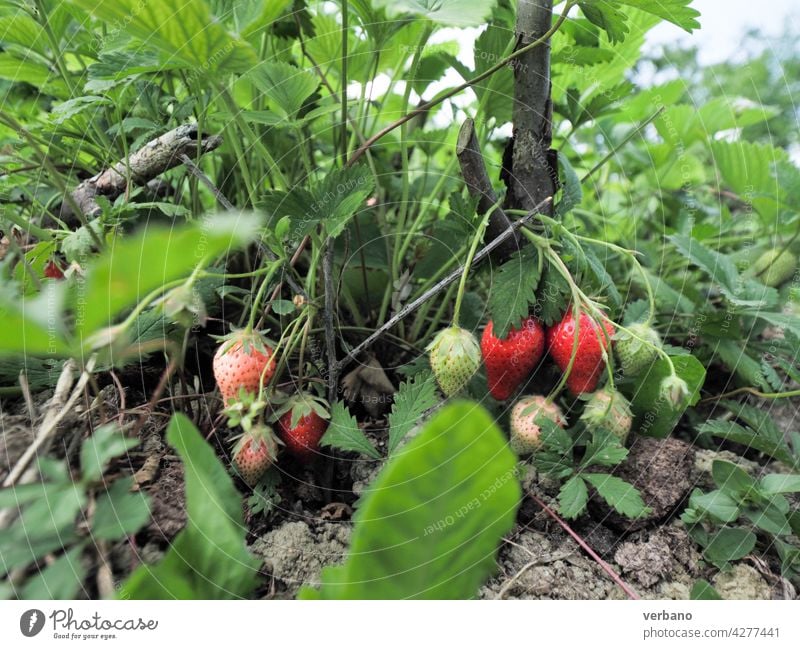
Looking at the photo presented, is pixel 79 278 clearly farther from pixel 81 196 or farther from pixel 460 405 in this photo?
pixel 460 405

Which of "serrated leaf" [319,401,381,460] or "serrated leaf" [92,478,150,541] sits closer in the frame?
"serrated leaf" [92,478,150,541]

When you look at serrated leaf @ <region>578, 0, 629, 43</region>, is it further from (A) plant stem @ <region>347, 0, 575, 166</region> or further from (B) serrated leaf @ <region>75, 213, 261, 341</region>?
(B) serrated leaf @ <region>75, 213, 261, 341</region>

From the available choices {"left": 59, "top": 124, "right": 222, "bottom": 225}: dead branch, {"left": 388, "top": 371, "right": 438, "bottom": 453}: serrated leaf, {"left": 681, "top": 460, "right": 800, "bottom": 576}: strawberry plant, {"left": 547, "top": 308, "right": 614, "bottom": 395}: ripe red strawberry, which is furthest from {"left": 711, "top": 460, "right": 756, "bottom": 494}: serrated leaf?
{"left": 59, "top": 124, "right": 222, "bottom": 225}: dead branch

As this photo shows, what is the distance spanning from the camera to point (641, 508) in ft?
1.40

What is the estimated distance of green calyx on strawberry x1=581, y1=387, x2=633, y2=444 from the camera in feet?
1.50

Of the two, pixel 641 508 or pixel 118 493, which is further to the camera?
pixel 641 508

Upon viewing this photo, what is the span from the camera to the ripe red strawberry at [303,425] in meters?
0.43

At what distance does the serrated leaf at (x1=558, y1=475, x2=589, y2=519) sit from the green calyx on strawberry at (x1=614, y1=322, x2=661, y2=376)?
0.10 meters

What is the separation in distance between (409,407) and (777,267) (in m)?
0.57

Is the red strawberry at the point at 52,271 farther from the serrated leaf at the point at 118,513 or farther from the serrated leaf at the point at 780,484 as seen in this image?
the serrated leaf at the point at 780,484

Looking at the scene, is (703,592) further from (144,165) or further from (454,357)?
(144,165)
